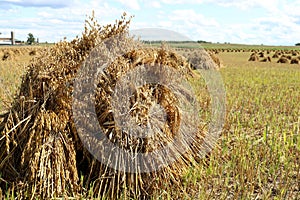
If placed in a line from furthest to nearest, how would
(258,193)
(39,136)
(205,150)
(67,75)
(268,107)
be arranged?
1. (268,107)
2. (205,150)
3. (258,193)
4. (67,75)
5. (39,136)

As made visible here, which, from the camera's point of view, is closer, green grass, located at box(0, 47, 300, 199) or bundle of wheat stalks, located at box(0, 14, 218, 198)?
bundle of wheat stalks, located at box(0, 14, 218, 198)

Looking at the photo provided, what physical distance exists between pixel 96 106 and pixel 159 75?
0.74 metres

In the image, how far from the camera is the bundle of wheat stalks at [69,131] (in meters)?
3.62

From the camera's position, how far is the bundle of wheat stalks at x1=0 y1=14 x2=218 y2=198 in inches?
142

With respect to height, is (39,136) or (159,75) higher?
(159,75)

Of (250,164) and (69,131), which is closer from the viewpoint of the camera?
(69,131)

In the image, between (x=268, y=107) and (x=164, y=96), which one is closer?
(x=164, y=96)

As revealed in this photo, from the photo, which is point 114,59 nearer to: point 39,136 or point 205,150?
point 39,136

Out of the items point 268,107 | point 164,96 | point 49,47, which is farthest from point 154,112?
point 268,107

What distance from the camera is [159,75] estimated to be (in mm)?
4082

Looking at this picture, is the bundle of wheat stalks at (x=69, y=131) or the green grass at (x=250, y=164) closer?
the bundle of wheat stalks at (x=69, y=131)

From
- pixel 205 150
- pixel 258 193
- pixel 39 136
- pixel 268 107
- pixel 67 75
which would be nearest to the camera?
pixel 39 136

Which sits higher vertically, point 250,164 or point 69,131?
point 69,131

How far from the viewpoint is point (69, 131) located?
3.77 metres
